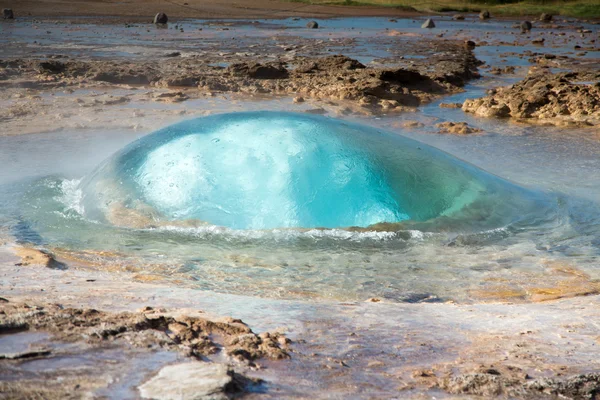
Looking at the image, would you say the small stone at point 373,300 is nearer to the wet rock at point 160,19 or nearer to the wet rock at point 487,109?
the wet rock at point 487,109

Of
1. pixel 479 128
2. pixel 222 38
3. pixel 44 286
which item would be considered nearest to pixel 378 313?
pixel 44 286

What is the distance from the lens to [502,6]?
26688 millimetres

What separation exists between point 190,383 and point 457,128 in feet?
19.0

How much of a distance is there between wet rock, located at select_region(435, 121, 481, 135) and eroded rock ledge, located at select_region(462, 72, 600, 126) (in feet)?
2.45

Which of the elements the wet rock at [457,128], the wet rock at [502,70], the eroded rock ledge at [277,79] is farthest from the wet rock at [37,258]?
the wet rock at [502,70]

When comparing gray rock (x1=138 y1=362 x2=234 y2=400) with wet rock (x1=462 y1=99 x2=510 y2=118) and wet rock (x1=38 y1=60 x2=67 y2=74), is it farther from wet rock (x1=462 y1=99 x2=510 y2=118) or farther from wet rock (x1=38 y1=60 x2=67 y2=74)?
wet rock (x1=38 y1=60 x2=67 y2=74)

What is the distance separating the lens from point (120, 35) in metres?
15.9

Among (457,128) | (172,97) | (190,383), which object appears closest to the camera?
(190,383)

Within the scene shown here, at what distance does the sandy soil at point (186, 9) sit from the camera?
20.9m

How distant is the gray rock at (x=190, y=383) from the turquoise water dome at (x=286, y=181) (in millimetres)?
1982

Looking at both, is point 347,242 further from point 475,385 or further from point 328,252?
point 475,385

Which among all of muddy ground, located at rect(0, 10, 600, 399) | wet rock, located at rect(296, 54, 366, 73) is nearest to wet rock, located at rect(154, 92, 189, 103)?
wet rock, located at rect(296, 54, 366, 73)

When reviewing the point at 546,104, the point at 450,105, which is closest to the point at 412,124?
the point at 450,105

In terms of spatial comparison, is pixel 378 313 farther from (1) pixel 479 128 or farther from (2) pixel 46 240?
(1) pixel 479 128
